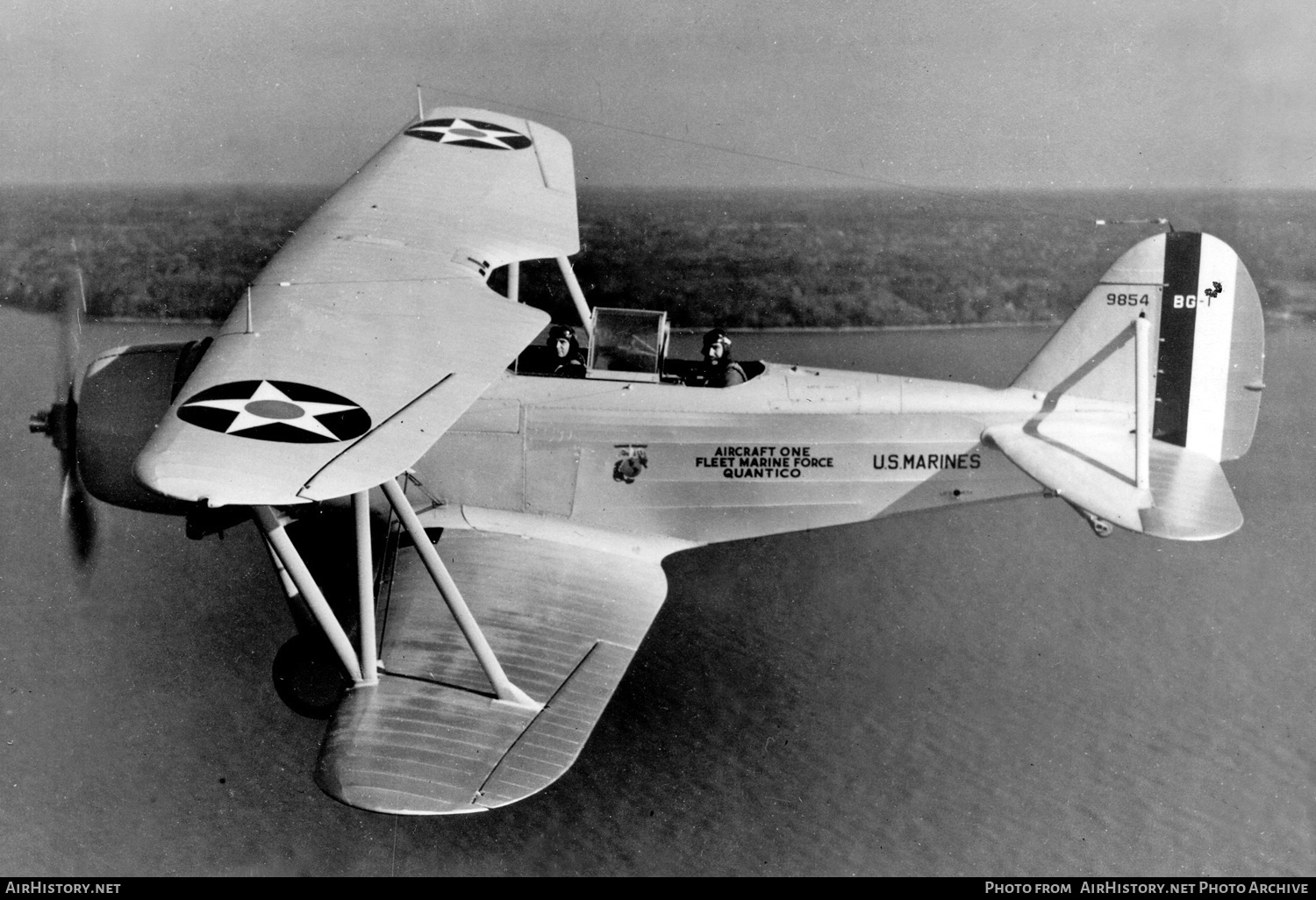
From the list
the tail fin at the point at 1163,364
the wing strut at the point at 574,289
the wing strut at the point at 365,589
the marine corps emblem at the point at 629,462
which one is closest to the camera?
the wing strut at the point at 365,589

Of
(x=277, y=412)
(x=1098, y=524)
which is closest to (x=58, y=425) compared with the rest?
(x=277, y=412)

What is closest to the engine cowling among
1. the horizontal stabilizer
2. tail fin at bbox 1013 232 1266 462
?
the horizontal stabilizer

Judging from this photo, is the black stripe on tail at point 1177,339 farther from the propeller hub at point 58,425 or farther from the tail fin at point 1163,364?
the propeller hub at point 58,425

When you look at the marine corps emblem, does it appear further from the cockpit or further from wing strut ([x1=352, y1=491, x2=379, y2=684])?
wing strut ([x1=352, y1=491, x2=379, y2=684])

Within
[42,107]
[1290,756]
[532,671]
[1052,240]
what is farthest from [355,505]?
[1052,240]

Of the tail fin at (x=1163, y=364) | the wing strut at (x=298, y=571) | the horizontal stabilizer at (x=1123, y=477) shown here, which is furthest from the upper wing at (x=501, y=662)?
the tail fin at (x=1163, y=364)

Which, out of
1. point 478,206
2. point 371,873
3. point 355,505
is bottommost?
point 371,873

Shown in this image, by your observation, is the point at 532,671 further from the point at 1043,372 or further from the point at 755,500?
the point at 1043,372
